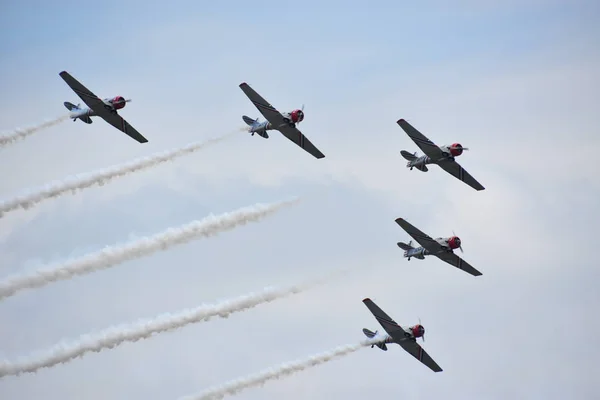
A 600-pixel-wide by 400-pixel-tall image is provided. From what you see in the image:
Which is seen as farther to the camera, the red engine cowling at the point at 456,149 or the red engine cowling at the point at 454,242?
the red engine cowling at the point at 454,242

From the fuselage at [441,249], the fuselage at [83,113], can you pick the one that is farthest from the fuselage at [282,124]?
the fuselage at [441,249]

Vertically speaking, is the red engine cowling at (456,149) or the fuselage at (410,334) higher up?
the red engine cowling at (456,149)

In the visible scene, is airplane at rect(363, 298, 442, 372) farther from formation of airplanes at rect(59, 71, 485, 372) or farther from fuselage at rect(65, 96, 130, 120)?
fuselage at rect(65, 96, 130, 120)

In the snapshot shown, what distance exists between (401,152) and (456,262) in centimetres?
1013

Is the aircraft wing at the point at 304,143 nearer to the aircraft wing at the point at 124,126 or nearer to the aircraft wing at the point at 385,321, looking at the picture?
the aircraft wing at the point at 124,126

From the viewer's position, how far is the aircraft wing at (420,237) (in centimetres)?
8475

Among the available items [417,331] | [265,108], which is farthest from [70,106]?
[417,331]

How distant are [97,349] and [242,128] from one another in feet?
59.4

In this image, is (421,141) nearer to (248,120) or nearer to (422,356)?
(248,120)

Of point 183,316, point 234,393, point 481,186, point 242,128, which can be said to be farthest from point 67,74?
point 481,186

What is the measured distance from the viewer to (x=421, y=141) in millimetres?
82500

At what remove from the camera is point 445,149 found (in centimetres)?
8188

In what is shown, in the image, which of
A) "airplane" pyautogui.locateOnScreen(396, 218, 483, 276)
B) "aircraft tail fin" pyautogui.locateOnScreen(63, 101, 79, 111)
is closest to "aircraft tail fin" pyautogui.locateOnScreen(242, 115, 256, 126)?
"aircraft tail fin" pyautogui.locateOnScreen(63, 101, 79, 111)

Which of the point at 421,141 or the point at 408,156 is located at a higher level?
the point at 421,141
